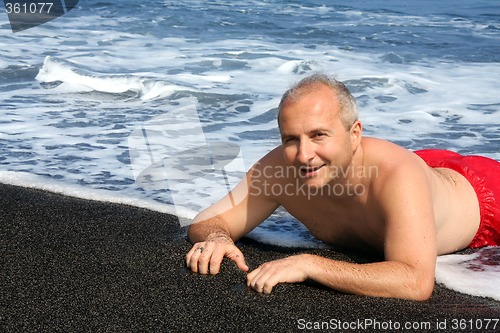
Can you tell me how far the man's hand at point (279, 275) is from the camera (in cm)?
359

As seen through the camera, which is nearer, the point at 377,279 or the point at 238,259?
the point at 377,279

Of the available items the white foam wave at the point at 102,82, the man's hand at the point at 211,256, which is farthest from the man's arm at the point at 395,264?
the white foam wave at the point at 102,82

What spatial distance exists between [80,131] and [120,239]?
3.19 metres

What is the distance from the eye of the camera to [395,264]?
3551 millimetres

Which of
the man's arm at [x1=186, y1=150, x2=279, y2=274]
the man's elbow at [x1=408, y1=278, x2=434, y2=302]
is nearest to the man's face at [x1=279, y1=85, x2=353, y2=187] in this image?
the man's arm at [x1=186, y1=150, x2=279, y2=274]

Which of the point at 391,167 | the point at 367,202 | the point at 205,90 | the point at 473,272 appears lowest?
the point at 205,90

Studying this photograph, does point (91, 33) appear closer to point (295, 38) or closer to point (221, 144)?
point (295, 38)

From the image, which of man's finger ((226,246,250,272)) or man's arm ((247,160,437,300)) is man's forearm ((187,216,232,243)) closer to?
man's finger ((226,246,250,272))

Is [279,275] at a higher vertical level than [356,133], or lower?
lower

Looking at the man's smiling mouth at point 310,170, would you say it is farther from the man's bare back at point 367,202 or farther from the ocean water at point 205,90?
the ocean water at point 205,90

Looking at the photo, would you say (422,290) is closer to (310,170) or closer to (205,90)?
(310,170)

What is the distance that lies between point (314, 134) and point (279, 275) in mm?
669

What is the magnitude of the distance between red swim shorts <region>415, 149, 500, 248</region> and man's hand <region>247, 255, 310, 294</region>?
4.69 ft

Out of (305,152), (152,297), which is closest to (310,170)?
(305,152)
